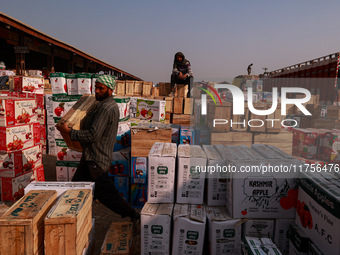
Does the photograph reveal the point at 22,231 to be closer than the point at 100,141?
Yes

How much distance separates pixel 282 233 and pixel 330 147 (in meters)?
5.61

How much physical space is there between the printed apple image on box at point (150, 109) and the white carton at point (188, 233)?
13.4ft

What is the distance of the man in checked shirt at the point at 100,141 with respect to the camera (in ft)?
10.4

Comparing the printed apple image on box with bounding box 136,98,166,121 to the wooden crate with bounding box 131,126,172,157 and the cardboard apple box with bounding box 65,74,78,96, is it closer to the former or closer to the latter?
the cardboard apple box with bounding box 65,74,78,96

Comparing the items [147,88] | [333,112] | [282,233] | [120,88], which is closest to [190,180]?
[282,233]

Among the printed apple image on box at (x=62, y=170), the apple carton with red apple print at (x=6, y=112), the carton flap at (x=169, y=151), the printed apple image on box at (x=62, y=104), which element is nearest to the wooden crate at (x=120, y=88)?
the printed apple image on box at (x=62, y=104)

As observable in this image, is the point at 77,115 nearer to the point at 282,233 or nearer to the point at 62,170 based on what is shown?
the point at 62,170

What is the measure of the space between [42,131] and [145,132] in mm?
4440

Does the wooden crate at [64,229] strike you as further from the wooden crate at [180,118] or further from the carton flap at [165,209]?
the wooden crate at [180,118]

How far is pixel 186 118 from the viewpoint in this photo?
8.09 m

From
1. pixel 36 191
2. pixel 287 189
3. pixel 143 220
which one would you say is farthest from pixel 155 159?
pixel 287 189

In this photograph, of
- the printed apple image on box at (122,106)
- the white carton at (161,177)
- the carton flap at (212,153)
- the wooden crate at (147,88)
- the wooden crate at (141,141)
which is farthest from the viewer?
the wooden crate at (147,88)

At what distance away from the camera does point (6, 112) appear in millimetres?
4469

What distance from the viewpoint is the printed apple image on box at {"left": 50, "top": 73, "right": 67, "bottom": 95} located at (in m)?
6.15
